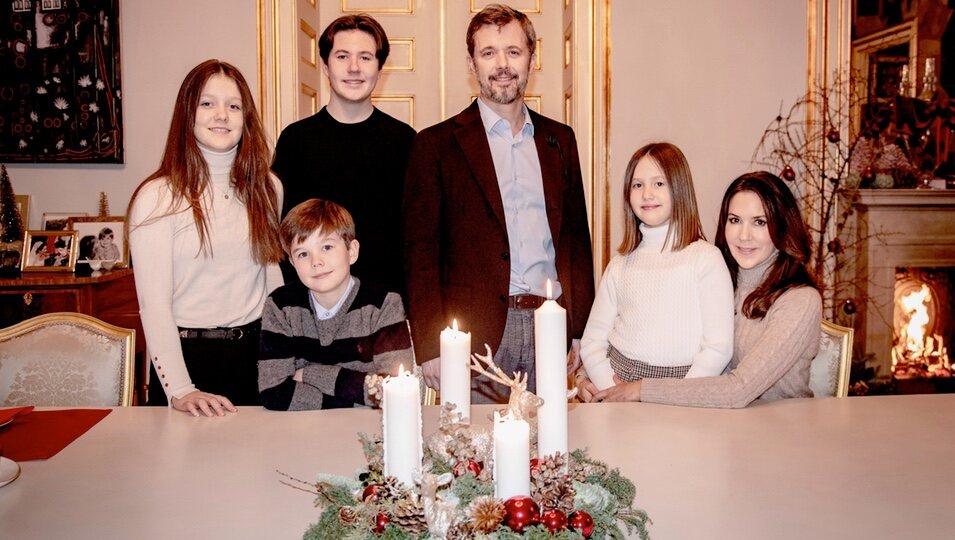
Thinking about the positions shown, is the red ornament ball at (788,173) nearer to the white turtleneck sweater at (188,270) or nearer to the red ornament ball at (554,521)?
the white turtleneck sweater at (188,270)

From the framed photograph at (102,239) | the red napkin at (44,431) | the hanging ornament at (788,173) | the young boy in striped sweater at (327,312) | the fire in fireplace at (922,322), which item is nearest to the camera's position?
the red napkin at (44,431)

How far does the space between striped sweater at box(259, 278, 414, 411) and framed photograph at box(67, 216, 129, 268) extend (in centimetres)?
234

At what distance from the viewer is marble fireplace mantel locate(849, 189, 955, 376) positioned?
14.1 ft

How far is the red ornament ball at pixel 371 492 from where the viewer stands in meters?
0.88

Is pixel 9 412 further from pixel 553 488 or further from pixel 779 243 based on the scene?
pixel 779 243

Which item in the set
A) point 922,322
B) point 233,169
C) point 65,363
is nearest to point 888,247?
point 922,322

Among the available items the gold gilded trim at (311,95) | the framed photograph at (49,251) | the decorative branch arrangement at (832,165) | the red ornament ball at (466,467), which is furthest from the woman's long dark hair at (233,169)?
the decorative branch arrangement at (832,165)

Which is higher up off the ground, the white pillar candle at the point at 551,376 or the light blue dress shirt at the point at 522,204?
the light blue dress shirt at the point at 522,204

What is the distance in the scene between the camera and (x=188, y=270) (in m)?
1.90

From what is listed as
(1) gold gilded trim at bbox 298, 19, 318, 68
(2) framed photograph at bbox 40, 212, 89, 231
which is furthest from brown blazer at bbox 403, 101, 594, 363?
(2) framed photograph at bbox 40, 212, 89, 231

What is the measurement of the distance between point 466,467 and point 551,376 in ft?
0.50

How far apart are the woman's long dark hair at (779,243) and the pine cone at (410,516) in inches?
51.1

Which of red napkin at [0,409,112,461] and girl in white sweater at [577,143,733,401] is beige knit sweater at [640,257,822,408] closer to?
girl in white sweater at [577,143,733,401]

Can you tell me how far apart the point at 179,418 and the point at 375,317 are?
50 centimetres
